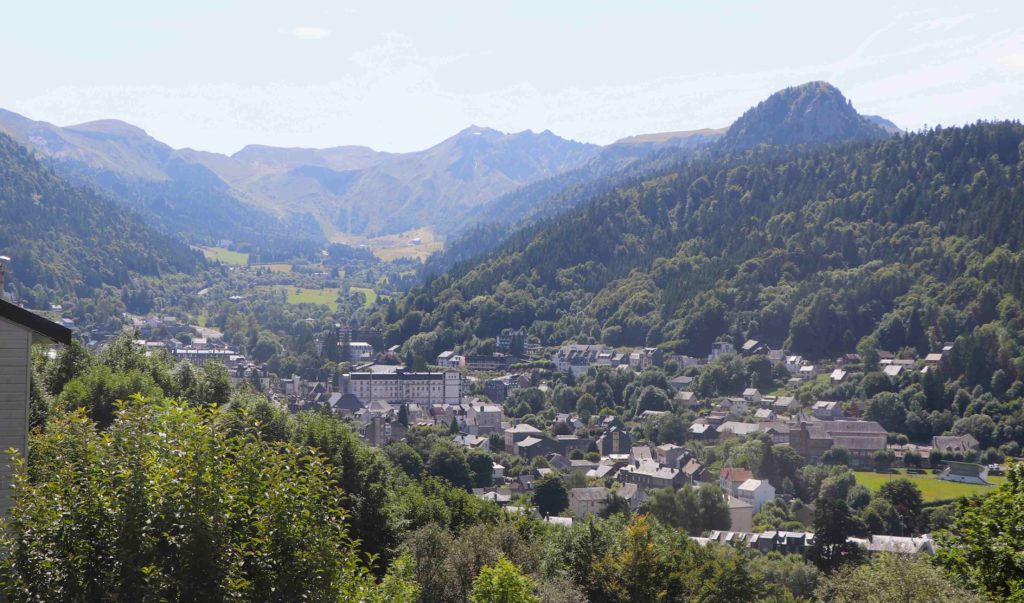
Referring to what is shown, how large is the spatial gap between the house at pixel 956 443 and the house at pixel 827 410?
10.7m

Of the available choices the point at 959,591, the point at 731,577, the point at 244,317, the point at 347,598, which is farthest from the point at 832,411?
the point at 244,317

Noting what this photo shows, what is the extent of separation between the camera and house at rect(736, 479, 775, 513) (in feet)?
206

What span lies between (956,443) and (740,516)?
2502 cm

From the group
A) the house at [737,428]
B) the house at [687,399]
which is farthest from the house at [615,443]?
the house at [687,399]

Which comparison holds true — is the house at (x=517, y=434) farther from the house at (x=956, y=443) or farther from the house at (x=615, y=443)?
the house at (x=956, y=443)

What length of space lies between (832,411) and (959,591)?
239ft

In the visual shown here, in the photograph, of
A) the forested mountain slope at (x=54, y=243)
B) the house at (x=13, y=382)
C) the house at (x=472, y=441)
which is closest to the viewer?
the house at (x=13, y=382)

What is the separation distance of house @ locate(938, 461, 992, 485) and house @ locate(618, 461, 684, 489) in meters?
16.7

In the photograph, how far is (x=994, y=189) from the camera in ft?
415

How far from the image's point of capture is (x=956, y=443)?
246 feet

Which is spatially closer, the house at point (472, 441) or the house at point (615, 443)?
the house at point (472, 441)

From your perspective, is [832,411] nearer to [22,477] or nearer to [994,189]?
[994,189]

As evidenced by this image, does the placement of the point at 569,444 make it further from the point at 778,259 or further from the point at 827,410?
the point at 778,259

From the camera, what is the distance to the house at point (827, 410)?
86.8m
